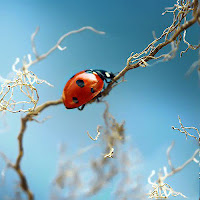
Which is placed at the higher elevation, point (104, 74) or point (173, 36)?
point (104, 74)

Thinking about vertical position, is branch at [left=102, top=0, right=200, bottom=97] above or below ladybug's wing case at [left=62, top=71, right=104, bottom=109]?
below

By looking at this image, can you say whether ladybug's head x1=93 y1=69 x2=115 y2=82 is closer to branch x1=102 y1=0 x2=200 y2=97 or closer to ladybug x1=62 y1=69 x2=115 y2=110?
ladybug x1=62 y1=69 x2=115 y2=110

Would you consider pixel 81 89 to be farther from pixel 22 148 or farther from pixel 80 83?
pixel 22 148

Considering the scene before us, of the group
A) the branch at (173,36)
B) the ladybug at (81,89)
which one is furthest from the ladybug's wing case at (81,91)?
the branch at (173,36)

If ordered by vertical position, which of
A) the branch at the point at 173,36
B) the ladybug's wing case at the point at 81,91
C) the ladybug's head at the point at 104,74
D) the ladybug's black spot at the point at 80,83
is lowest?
the branch at the point at 173,36

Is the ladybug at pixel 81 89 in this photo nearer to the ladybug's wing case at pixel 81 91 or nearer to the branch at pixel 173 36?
the ladybug's wing case at pixel 81 91

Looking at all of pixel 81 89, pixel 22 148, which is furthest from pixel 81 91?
pixel 22 148

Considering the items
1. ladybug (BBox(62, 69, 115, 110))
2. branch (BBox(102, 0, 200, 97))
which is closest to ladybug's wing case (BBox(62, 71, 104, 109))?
ladybug (BBox(62, 69, 115, 110))

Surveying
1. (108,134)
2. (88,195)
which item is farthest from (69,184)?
(108,134)
